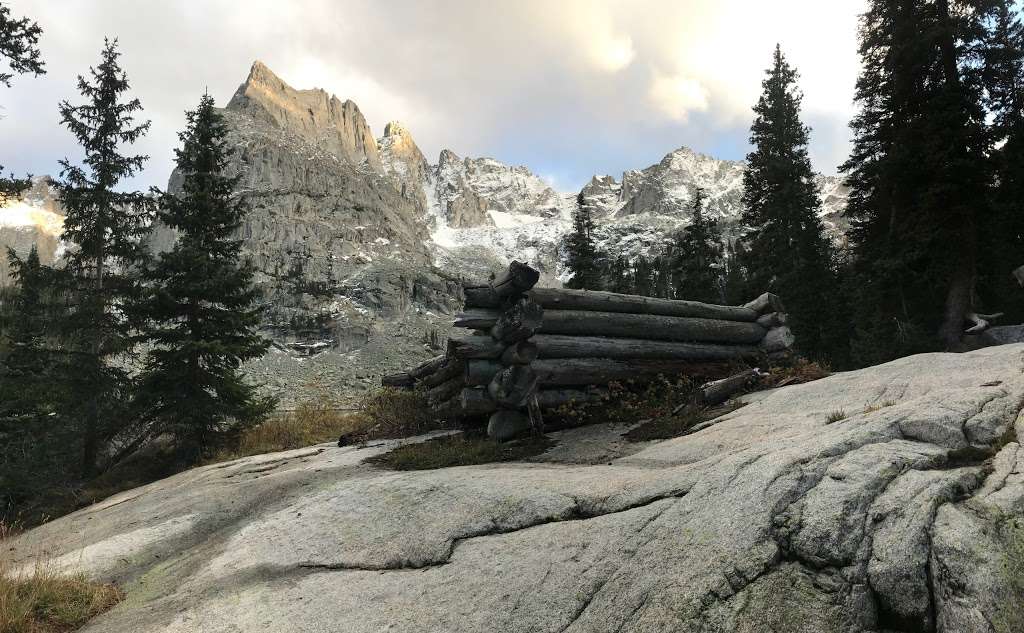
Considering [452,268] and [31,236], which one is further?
[31,236]

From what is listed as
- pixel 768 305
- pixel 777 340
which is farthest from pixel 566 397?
pixel 768 305

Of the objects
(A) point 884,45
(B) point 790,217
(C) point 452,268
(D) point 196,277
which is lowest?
(D) point 196,277

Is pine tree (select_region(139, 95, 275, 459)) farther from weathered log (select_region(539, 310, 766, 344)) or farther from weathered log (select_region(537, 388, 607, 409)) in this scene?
weathered log (select_region(539, 310, 766, 344))

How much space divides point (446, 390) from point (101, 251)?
43.2 ft

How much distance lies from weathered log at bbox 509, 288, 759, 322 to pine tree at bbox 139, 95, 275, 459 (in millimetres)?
10152

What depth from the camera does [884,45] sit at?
20.6m

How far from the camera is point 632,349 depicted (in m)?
10.3

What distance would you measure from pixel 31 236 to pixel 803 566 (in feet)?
887

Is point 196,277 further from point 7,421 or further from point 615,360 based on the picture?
point 615,360

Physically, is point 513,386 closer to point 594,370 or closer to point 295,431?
point 594,370

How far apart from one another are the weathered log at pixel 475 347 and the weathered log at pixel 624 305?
3.83ft

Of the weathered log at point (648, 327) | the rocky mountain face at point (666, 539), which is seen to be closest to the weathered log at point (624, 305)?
the weathered log at point (648, 327)

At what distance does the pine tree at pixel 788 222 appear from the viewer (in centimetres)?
2800

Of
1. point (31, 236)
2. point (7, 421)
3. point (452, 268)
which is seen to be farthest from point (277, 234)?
point (31, 236)
